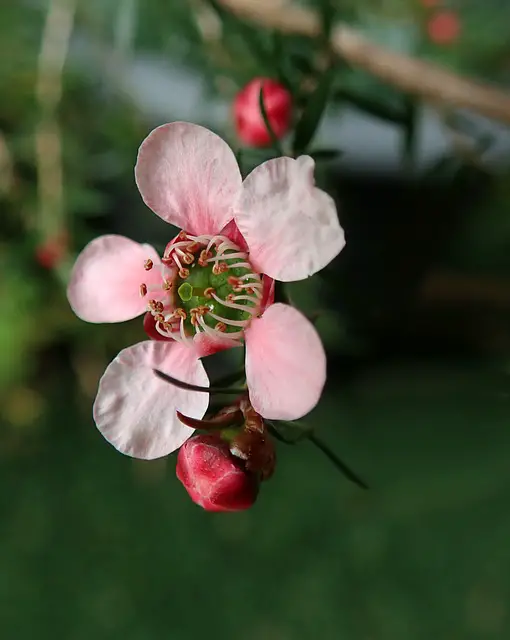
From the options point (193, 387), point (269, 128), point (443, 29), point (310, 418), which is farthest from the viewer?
point (310, 418)

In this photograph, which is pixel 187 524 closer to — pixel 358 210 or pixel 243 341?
pixel 358 210

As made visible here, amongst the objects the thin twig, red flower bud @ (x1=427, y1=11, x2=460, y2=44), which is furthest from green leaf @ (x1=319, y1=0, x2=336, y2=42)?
red flower bud @ (x1=427, y1=11, x2=460, y2=44)

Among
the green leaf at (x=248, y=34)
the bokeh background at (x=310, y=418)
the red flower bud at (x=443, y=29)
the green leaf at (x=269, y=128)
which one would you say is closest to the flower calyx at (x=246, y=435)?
the green leaf at (x=269, y=128)

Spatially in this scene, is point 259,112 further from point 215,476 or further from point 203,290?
point 215,476

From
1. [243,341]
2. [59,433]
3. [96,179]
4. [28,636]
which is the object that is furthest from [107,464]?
[243,341]

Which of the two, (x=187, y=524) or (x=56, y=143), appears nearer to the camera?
(x=56, y=143)

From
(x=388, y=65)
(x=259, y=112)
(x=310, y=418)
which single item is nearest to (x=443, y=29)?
(x=388, y=65)
